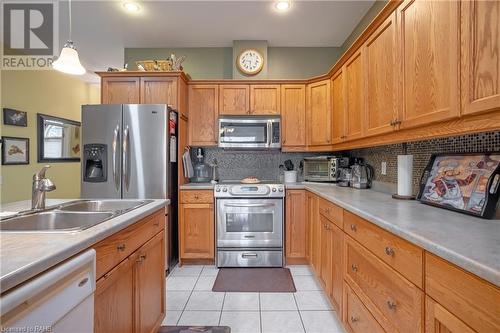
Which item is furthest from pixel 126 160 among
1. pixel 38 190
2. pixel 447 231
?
pixel 447 231

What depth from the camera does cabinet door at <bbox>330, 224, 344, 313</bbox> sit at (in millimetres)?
1741

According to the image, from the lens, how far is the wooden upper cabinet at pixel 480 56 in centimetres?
93

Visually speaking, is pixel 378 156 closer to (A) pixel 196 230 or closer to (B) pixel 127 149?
(A) pixel 196 230

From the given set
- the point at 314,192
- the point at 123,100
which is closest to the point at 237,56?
the point at 123,100

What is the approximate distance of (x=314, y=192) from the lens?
2543 mm

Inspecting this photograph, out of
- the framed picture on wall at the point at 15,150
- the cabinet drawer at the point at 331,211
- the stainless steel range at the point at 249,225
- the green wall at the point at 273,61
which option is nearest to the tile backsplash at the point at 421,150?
the cabinet drawer at the point at 331,211

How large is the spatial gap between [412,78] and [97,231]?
1749 millimetres

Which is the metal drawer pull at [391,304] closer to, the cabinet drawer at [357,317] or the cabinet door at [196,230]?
the cabinet drawer at [357,317]

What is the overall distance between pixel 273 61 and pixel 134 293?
3226 millimetres

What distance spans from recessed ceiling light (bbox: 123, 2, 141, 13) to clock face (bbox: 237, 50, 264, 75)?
49.7 inches

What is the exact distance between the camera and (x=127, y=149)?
8.59ft

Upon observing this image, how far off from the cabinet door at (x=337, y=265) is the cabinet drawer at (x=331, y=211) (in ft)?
0.19

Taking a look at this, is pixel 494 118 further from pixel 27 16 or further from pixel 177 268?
pixel 27 16

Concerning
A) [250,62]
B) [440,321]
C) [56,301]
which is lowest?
[440,321]
